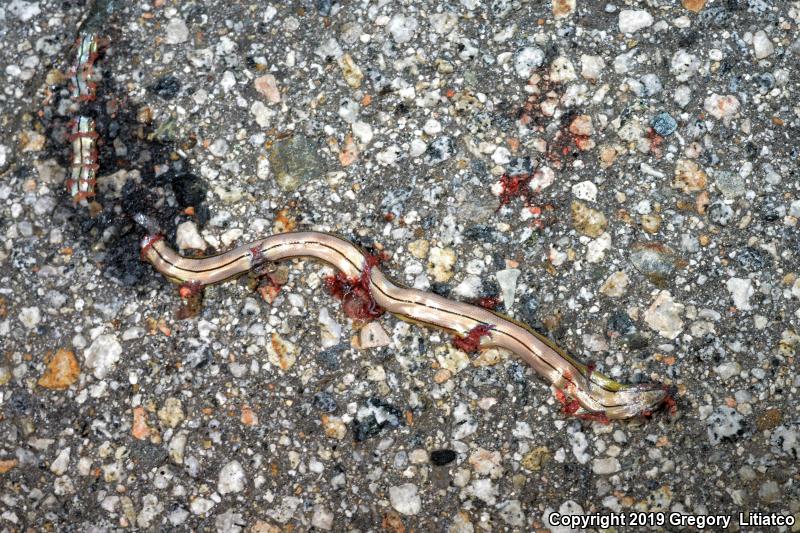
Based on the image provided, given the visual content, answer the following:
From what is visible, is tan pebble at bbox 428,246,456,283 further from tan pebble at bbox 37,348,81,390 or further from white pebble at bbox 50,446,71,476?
white pebble at bbox 50,446,71,476

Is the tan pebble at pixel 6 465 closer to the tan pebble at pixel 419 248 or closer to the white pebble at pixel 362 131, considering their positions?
the tan pebble at pixel 419 248

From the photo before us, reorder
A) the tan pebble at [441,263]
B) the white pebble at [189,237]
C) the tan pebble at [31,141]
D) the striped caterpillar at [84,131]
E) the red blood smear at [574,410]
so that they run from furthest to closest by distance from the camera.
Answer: the tan pebble at [31,141], the striped caterpillar at [84,131], the white pebble at [189,237], the tan pebble at [441,263], the red blood smear at [574,410]

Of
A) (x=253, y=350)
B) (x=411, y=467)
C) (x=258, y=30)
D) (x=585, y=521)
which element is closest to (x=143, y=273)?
(x=253, y=350)

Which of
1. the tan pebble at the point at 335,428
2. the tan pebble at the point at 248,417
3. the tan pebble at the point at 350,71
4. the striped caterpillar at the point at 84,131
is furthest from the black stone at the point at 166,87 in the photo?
the tan pebble at the point at 335,428

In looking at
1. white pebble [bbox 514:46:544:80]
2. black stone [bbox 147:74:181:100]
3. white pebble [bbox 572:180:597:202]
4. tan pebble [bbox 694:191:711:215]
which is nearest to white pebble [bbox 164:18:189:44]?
black stone [bbox 147:74:181:100]

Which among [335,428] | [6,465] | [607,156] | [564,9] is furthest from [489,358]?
[6,465]
